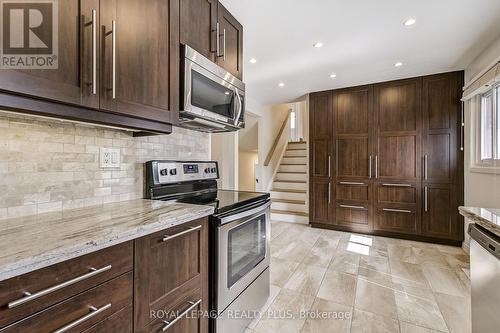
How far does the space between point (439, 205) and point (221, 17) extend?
3.73 metres

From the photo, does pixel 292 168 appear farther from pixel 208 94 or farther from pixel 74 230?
pixel 74 230

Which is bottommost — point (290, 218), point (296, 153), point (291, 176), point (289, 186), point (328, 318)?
point (328, 318)

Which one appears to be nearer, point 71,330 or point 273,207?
point 71,330

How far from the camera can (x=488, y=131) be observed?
8.95 ft

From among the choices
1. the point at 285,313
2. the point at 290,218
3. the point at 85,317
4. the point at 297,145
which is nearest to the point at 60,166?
the point at 85,317

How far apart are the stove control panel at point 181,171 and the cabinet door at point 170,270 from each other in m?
0.61

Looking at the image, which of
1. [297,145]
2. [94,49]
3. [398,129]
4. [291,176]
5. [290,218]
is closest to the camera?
[94,49]

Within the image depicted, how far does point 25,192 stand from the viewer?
1.06 metres

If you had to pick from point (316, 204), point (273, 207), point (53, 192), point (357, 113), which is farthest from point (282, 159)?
point (53, 192)

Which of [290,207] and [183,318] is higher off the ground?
[183,318]

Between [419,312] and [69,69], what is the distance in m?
2.68

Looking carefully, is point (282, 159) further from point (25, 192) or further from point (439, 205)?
point (25, 192)

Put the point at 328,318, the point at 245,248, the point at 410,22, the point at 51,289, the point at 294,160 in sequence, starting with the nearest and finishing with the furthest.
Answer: the point at 51,289, the point at 245,248, the point at 328,318, the point at 410,22, the point at 294,160

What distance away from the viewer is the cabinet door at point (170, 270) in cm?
93
